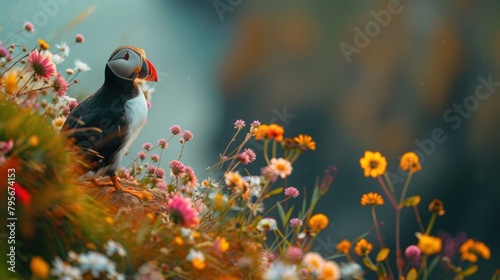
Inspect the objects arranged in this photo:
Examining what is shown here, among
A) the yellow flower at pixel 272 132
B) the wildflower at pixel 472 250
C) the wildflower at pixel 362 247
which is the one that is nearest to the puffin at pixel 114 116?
the yellow flower at pixel 272 132

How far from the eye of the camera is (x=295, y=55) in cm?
1352

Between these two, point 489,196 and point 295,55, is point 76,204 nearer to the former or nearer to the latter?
point 489,196

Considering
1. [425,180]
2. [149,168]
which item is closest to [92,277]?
[149,168]

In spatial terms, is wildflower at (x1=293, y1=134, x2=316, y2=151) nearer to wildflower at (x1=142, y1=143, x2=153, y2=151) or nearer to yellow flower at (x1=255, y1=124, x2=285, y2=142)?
yellow flower at (x1=255, y1=124, x2=285, y2=142)

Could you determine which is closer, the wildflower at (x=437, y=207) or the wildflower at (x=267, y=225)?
the wildflower at (x=437, y=207)

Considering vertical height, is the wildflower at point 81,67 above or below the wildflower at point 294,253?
above

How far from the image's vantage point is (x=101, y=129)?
146 inches

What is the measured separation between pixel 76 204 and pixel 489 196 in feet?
32.0

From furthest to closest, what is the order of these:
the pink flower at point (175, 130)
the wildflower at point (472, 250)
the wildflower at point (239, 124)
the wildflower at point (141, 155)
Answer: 1. the wildflower at point (141, 155)
2. the pink flower at point (175, 130)
3. the wildflower at point (239, 124)
4. the wildflower at point (472, 250)

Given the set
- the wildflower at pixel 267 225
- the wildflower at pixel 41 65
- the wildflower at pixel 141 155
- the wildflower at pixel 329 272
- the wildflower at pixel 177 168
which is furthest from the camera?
the wildflower at pixel 141 155

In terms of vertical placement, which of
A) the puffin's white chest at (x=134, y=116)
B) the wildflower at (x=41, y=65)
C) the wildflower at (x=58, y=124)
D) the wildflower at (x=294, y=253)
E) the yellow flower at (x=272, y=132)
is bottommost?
the wildflower at (x=294, y=253)

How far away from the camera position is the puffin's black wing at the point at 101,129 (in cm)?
371

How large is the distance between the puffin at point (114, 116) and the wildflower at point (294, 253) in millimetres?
1108

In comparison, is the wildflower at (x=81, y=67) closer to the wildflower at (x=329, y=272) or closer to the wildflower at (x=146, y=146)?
the wildflower at (x=146, y=146)
